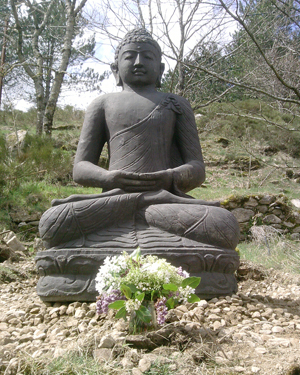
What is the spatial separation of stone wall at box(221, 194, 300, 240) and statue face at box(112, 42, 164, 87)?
5.45 m

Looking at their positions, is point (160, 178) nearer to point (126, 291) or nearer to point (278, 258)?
point (126, 291)

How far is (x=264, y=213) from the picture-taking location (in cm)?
942

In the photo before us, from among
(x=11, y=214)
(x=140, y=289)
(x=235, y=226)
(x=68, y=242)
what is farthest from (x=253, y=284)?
(x=11, y=214)

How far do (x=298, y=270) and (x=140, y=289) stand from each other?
3.15m

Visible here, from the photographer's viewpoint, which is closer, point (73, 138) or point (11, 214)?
point (11, 214)

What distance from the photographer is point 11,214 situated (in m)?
7.17

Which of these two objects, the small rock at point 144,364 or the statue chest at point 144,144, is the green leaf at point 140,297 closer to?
the small rock at point 144,364

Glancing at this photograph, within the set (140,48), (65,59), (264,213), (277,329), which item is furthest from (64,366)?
(65,59)

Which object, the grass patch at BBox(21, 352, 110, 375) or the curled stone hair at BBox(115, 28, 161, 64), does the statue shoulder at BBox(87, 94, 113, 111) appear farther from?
the grass patch at BBox(21, 352, 110, 375)

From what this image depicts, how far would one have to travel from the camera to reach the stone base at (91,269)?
10.3ft

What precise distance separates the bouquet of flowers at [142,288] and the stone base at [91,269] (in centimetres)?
91

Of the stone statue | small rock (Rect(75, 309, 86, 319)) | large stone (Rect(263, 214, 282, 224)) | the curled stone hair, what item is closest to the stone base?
the stone statue

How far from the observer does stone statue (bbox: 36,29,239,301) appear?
3.21 meters

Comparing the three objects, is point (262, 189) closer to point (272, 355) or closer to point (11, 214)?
point (11, 214)
